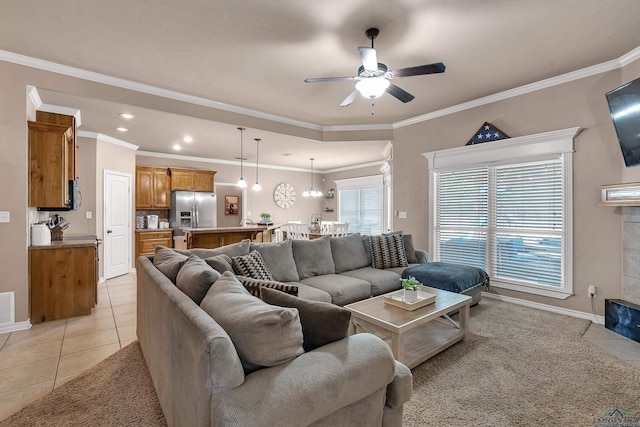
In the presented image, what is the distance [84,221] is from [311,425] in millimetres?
5684

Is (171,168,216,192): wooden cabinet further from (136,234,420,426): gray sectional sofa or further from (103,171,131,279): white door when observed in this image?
(136,234,420,426): gray sectional sofa

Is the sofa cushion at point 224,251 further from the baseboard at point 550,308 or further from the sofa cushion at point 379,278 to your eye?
the baseboard at point 550,308

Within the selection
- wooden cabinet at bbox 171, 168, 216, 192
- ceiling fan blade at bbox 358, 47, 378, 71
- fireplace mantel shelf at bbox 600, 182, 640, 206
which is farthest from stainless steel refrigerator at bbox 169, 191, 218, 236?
fireplace mantel shelf at bbox 600, 182, 640, 206

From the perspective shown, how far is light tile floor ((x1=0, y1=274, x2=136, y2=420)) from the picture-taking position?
82.2 inches

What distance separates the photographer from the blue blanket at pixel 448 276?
3.27 meters

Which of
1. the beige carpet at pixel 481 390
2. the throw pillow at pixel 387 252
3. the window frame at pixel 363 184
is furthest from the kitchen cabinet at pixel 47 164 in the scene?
the window frame at pixel 363 184

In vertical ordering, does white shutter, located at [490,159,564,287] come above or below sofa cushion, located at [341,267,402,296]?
above

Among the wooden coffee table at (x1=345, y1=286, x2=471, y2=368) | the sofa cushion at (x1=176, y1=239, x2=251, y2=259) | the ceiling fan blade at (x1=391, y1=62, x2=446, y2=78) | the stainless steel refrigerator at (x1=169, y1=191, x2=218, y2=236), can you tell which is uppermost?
the ceiling fan blade at (x1=391, y1=62, x2=446, y2=78)

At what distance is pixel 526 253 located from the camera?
12.6ft

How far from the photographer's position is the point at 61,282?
3.38m

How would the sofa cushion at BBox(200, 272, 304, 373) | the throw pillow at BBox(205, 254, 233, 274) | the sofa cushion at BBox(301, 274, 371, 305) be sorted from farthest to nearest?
the sofa cushion at BBox(301, 274, 371, 305)
the throw pillow at BBox(205, 254, 233, 274)
the sofa cushion at BBox(200, 272, 304, 373)

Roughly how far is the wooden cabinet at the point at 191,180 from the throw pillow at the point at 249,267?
191 inches

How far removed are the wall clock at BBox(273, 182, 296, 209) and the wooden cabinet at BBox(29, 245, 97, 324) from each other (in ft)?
17.6

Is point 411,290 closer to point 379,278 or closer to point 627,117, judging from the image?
point 379,278
